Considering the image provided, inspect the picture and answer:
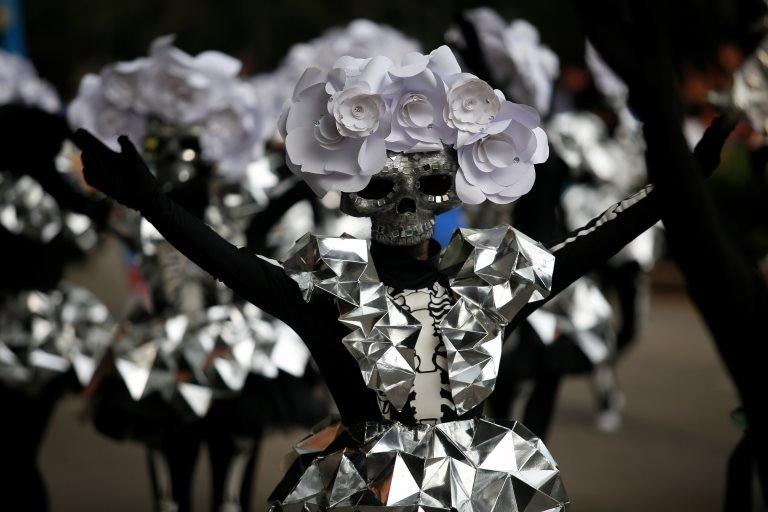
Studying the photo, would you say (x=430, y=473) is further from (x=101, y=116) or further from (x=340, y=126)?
(x=101, y=116)

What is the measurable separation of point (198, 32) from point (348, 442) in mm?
16151

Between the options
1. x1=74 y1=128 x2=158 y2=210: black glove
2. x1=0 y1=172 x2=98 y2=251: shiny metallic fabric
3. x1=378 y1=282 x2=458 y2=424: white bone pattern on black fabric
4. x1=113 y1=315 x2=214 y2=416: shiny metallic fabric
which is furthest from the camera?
x1=0 y1=172 x2=98 y2=251: shiny metallic fabric

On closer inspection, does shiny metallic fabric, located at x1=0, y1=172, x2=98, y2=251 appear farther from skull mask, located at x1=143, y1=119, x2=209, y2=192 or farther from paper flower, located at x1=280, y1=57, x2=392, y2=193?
paper flower, located at x1=280, y1=57, x2=392, y2=193

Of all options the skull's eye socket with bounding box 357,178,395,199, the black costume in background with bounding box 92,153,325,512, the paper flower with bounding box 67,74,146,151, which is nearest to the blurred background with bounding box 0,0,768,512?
the black costume in background with bounding box 92,153,325,512

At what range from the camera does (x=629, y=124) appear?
25.2 ft

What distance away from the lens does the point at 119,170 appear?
2.71 metres

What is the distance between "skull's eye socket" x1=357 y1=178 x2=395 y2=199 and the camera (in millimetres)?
3023

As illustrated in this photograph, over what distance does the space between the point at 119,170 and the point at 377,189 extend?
25.4 inches

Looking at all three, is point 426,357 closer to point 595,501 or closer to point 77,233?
point 77,233

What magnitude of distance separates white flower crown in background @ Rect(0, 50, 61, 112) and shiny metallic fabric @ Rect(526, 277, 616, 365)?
2.66m

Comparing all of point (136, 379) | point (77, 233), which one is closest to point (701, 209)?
point (136, 379)

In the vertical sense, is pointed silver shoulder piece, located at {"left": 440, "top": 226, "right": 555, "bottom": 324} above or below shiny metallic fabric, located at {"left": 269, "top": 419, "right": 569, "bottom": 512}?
above

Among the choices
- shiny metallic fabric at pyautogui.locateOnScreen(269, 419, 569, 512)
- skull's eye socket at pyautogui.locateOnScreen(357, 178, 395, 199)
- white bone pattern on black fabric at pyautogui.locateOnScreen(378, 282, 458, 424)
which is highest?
skull's eye socket at pyautogui.locateOnScreen(357, 178, 395, 199)

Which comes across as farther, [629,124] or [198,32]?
[198,32]
